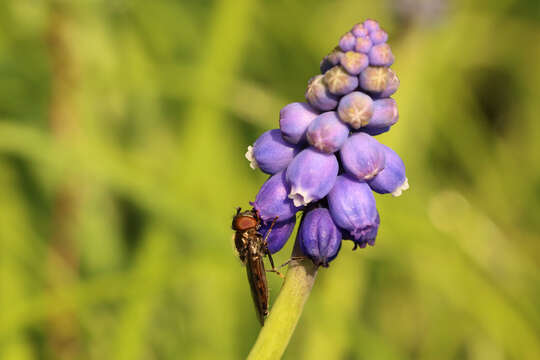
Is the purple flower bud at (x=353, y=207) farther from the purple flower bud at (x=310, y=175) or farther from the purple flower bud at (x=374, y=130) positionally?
the purple flower bud at (x=374, y=130)

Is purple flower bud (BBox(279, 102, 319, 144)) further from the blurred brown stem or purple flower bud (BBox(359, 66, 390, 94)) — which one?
the blurred brown stem

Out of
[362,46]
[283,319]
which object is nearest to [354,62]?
[362,46]

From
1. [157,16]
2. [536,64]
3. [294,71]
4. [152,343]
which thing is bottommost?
[152,343]

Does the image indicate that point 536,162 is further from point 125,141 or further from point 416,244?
point 125,141

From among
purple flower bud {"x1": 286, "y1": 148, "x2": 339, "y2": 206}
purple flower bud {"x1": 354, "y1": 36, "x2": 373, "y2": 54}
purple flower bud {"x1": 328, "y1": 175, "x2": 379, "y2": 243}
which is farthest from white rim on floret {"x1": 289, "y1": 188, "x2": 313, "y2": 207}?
purple flower bud {"x1": 354, "y1": 36, "x2": 373, "y2": 54}

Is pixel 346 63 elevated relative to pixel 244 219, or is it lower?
elevated

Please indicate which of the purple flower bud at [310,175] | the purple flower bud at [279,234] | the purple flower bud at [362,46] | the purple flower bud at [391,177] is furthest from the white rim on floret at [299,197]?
the purple flower bud at [362,46]

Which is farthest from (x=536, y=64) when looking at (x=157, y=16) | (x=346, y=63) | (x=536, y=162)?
(x=346, y=63)
